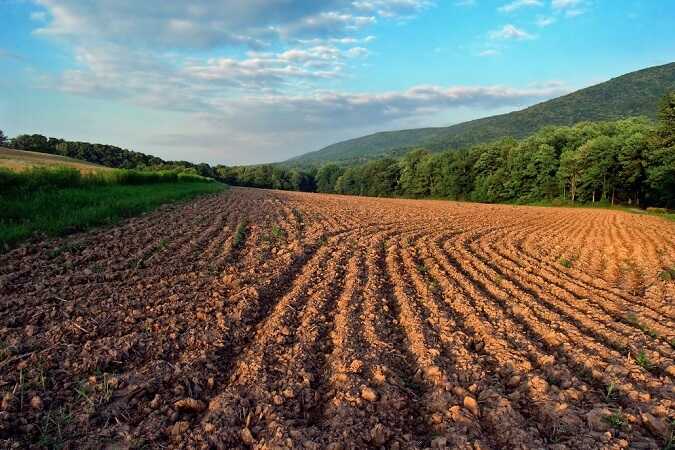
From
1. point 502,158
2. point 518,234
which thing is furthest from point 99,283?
point 502,158

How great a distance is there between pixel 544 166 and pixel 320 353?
6060cm

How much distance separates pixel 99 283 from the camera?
7.21 metres

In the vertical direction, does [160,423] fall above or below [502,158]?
below

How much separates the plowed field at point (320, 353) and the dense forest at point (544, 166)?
39.3 metres

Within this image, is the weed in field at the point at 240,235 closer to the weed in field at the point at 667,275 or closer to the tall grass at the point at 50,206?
the tall grass at the point at 50,206

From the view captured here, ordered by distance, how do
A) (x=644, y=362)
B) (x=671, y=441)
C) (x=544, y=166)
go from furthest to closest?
(x=544, y=166) → (x=644, y=362) → (x=671, y=441)

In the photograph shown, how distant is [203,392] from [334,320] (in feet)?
7.71

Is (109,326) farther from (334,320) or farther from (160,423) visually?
(334,320)

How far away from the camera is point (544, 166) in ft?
187

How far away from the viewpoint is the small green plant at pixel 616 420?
372 centimetres

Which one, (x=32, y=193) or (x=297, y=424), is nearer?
(x=297, y=424)

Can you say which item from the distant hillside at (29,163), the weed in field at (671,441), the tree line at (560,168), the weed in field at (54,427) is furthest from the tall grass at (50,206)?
the tree line at (560,168)

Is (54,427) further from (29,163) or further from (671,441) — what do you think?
(29,163)

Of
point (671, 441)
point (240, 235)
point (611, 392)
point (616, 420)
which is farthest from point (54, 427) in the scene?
point (240, 235)
